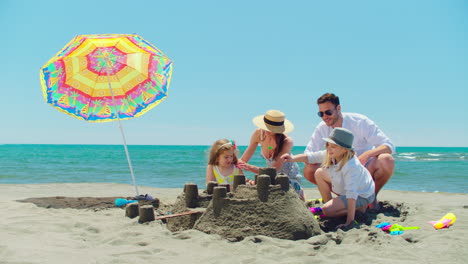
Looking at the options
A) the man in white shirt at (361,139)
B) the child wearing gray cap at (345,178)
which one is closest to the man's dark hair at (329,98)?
the man in white shirt at (361,139)

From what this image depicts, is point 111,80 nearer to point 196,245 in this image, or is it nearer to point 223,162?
point 223,162

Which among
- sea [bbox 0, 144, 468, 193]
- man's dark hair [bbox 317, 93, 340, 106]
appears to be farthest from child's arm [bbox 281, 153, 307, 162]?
sea [bbox 0, 144, 468, 193]

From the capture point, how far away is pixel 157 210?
4453mm

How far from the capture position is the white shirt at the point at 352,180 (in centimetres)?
367

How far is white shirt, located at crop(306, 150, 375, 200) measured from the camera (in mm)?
3666

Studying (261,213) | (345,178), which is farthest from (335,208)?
(261,213)

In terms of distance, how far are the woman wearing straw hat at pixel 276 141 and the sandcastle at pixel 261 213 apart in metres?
1.09

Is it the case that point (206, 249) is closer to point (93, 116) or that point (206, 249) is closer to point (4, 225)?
point (4, 225)

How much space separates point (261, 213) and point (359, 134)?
6.31 feet

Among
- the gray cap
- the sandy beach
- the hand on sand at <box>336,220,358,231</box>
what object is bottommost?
the sandy beach

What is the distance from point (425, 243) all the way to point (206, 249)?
1.75 metres

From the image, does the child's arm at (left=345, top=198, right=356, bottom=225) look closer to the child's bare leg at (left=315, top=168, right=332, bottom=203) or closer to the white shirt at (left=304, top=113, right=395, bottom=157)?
the child's bare leg at (left=315, top=168, right=332, bottom=203)

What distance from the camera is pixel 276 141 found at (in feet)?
15.2

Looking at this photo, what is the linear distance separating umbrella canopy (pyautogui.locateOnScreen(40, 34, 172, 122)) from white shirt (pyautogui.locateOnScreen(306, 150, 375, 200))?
265 centimetres
